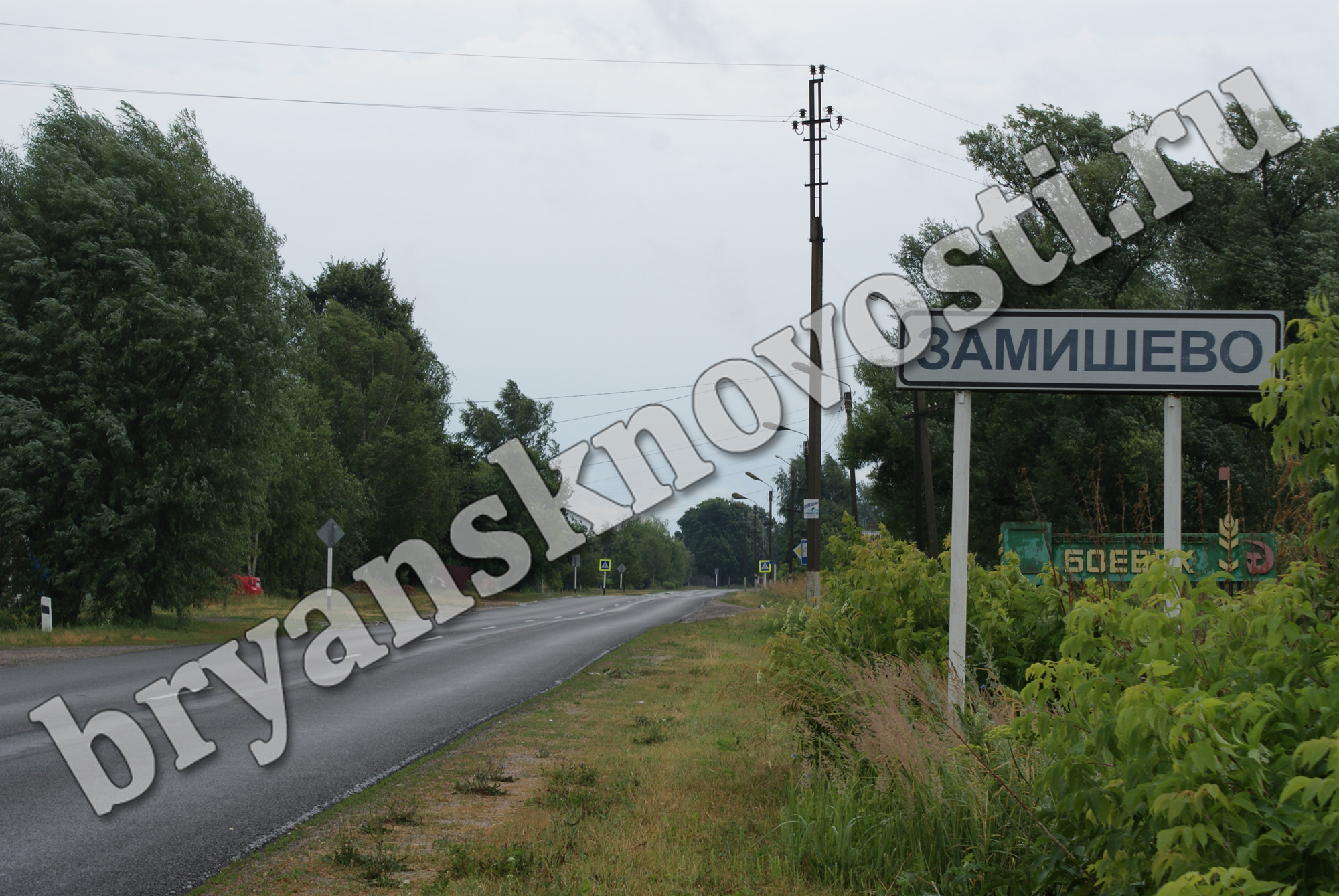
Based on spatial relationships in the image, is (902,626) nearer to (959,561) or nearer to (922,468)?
(959,561)

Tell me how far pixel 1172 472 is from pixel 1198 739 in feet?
9.47

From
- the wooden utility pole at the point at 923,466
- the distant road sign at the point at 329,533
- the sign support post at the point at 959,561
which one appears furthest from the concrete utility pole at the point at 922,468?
the sign support post at the point at 959,561

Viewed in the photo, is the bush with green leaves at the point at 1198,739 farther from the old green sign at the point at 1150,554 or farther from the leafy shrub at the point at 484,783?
the leafy shrub at the point at 484,783

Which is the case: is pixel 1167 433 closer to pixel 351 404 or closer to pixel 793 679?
pixel 793 679

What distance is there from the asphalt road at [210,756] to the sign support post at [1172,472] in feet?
16.7

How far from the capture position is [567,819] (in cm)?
634

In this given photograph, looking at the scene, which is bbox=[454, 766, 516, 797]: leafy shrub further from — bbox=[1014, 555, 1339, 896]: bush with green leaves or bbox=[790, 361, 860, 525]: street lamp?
Result: bbox=[790, 361, 860, 525]: street lamp

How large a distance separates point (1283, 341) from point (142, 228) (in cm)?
2359

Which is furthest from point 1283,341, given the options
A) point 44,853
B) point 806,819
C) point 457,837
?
point 44,853

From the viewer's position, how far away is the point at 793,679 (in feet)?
22.2

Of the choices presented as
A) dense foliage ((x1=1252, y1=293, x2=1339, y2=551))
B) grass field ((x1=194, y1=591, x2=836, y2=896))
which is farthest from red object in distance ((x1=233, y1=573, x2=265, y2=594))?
dense foliage ((x1=1252, y1=293, x2=1339, y2=551))

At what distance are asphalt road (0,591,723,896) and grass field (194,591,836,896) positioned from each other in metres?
0.41

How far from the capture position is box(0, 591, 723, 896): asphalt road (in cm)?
559

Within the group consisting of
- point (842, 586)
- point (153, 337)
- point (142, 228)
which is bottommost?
point (842, 586)
